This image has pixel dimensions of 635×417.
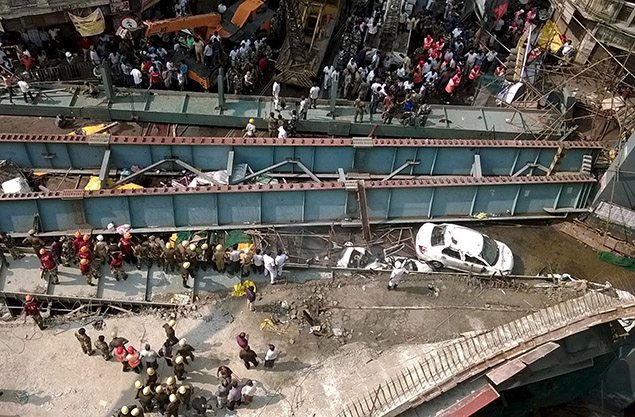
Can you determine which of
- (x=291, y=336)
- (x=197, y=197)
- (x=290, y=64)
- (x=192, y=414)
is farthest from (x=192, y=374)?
(x=290, y=64)

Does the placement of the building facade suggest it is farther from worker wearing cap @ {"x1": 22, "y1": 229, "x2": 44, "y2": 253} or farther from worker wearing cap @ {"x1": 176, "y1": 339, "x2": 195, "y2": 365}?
worker wearing cap @ {"x1": 22, "y1": 229, "x2": 44, "y2": 253}

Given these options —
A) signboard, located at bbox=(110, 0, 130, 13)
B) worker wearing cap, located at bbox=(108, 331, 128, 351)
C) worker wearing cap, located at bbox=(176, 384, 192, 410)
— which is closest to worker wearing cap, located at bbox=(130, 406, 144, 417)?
worker wearing cap, located at bbox=(176, 384, 192, 410)

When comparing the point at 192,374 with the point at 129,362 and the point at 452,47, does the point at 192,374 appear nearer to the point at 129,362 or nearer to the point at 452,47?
the point at 129,362

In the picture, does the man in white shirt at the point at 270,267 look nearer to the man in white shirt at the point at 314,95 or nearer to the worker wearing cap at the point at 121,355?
the worker wearing cap at the point at 121,355

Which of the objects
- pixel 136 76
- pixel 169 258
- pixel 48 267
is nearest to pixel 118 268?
pixel 169 258

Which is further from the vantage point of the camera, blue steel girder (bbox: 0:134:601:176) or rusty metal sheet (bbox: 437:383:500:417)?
blue steel girder (bbox: 0:134:601:176)

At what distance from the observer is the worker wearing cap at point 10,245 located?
18844 millimetres

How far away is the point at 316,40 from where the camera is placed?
26.7m

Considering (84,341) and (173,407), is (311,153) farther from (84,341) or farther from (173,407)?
(173,407)

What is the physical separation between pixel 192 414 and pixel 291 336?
11.8 feet

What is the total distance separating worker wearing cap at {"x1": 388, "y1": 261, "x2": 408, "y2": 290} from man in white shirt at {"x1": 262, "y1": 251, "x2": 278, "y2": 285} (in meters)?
3.64

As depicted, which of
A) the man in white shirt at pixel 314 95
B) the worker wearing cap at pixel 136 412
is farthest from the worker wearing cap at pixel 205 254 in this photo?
the man in white shirt at pixel 314 95

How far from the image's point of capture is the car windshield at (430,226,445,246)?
67.4ft

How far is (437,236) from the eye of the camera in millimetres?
20703
